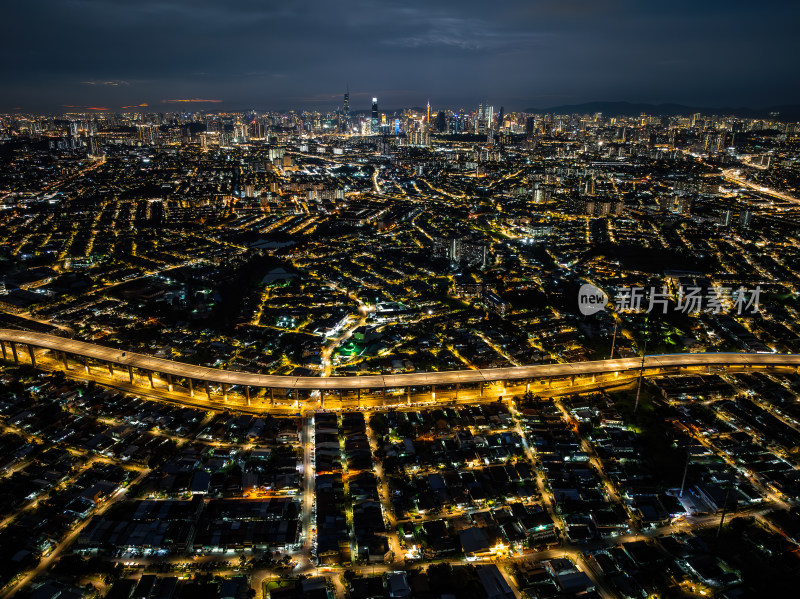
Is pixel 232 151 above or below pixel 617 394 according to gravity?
above

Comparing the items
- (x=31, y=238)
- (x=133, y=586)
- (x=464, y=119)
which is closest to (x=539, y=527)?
(x=133, y=586)

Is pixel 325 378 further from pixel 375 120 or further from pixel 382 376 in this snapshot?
pixel 375 120

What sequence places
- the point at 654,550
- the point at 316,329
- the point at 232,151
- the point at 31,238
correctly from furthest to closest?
the point at 232,151 < the point at 31,238 < the point at 316,329 < the point at 654,550

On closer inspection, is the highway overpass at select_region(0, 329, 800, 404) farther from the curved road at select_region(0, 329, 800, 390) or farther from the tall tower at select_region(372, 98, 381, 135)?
the tall tower at select_region(372, 98, 381, 135)

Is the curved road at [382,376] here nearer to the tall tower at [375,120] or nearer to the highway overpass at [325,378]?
the highway overpass at [325,378]

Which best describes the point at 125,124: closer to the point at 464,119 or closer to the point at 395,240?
the point at 464,119

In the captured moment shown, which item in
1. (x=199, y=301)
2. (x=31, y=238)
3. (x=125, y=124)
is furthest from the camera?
(x=125, y=124)

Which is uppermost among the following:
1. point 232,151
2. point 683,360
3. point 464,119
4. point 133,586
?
point 464,119

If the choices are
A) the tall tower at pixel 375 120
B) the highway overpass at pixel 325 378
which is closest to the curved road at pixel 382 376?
the highway overpass at pixel 325 378

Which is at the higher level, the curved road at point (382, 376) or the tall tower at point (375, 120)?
the tall tower at point (375, 120)
